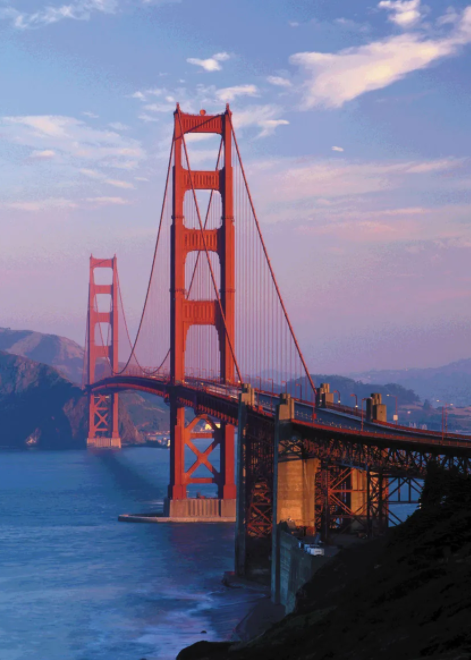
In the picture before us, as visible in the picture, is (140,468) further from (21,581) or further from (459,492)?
(459,492)

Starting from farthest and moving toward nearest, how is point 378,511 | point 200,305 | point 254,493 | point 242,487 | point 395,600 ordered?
point 200,305, point 242,487, point 254,493, point 378,511, point 395,600

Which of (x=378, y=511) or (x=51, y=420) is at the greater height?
(x=51, y=420)

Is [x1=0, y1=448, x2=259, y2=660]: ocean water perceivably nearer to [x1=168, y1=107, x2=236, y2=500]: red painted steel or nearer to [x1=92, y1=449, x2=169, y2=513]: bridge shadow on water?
[x1=92, y1=449, x2=169, y2=513]: bridge shadow on water

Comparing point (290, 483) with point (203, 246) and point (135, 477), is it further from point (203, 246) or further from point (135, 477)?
point (135, 477)

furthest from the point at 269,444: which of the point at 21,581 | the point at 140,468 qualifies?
the point at 140,468

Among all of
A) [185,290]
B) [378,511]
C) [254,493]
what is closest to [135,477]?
[185,290]

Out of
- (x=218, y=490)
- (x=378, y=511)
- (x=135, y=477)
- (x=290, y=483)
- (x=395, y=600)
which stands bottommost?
(x=135, y=477)

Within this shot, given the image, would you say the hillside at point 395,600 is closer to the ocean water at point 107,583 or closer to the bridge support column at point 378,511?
the bridge support column at point 378,511
